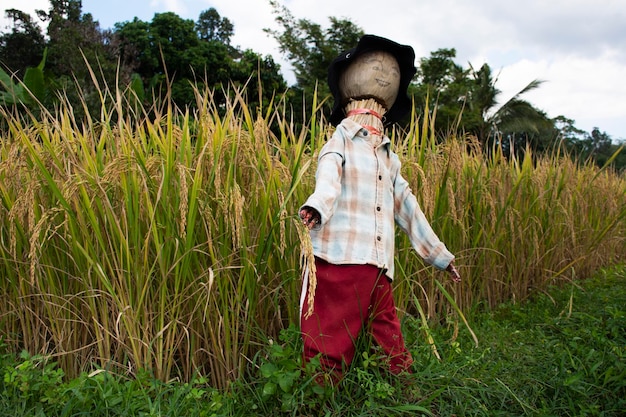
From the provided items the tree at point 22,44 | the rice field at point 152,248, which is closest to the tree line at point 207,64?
the tree at point 22,44

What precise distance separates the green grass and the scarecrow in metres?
0.11

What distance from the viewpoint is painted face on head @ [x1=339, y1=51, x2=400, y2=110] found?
2.28 m

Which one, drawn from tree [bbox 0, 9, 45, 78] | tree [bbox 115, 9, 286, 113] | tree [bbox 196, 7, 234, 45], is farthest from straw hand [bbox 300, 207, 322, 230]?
tree [bbox 196, 7, 234, 45]

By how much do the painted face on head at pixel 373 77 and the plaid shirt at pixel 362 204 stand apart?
0.16 metres

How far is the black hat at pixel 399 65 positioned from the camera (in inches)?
89.8

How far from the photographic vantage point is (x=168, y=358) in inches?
88.4

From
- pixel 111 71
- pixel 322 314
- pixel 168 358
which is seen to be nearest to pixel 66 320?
pixel 168 358

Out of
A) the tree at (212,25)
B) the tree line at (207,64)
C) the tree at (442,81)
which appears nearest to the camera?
the tree line at (207,64)

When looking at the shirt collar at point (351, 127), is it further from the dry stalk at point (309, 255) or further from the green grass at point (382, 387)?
the green grass at point (382, 387)

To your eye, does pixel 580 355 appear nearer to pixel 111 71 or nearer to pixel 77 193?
pixel 77 193

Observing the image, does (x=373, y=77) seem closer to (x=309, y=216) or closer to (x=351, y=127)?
(x=351, y=127)

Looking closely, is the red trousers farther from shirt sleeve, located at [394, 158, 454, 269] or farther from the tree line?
the tree line

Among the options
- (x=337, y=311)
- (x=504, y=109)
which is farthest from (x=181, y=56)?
(x=337, y=311)

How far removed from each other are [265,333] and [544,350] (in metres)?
1.70
